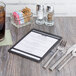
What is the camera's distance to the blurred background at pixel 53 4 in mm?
1888

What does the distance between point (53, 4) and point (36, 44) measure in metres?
0.52

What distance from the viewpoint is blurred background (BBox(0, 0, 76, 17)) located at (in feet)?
6.19

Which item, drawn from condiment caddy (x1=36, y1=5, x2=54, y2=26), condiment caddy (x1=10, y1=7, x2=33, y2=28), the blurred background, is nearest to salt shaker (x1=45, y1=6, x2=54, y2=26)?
condiment caddy (x1=36, y1=5, x2=54, y2=26)

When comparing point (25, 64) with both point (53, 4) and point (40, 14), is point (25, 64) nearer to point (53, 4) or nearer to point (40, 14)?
point (40, 14)

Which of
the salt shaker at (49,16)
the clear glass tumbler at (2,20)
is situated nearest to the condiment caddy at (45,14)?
the salt shaker at (49,16)

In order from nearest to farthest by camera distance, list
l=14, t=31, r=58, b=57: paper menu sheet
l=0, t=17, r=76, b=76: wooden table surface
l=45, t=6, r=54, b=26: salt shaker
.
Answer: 1. l=0, t=17, r=76, b=76: wooden table surface
2. l=14, t=31, r=58, b=57: paper menu sheet
3. l=45, t=6, r=54, b=26: salt shaker

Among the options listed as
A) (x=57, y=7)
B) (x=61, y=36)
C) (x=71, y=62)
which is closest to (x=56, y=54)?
(x=71, y=62)

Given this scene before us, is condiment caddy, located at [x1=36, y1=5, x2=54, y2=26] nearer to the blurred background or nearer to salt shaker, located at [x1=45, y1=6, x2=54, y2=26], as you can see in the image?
salt shaker, located at [x1=45, y1=6, x2=54, y2=26]

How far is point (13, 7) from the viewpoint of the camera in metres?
1.91

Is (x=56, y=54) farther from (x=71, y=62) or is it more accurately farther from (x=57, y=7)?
(x=57, y=7)

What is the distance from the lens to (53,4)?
1879mm

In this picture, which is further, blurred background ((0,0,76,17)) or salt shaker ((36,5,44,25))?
blurred background ((0,0,76,17))

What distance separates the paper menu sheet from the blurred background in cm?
39

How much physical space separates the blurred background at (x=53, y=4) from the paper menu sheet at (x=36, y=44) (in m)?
0.39
